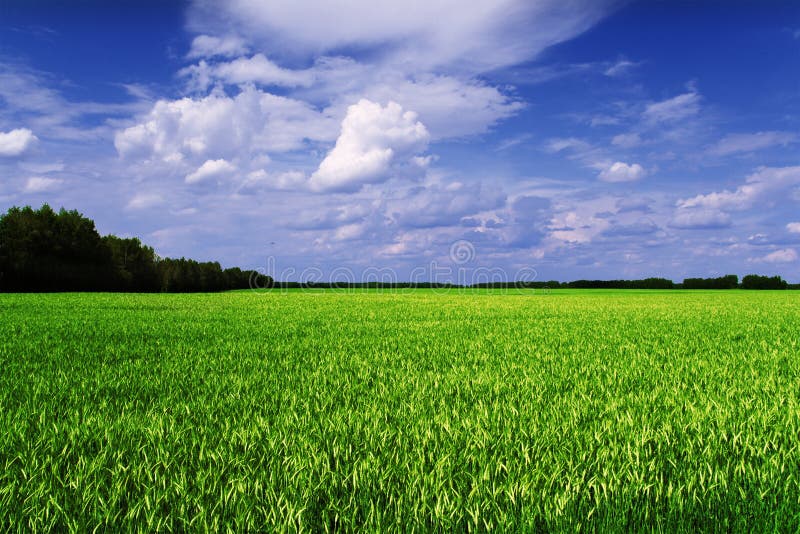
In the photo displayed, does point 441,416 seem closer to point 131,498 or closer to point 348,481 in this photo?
point 348,481

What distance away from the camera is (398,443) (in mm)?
4090

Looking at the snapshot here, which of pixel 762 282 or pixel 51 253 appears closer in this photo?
pixel 51 253

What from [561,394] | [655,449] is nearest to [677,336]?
[561,394]

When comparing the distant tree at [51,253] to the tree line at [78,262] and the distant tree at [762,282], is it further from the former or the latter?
the distant tree at [762,282]

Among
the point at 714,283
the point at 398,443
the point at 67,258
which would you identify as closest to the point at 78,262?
the point at 67,258

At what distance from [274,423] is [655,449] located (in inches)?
137

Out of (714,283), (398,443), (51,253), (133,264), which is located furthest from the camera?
(714,283)

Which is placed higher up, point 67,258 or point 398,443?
point 67,258

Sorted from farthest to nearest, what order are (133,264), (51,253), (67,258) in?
(133,264) < (67,258) < (51,253)

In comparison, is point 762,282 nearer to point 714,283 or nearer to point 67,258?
point 714,283

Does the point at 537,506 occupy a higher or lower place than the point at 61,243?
lower

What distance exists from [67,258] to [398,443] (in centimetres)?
7049

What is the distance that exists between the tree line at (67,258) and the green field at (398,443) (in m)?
57.2

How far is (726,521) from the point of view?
3.01m
